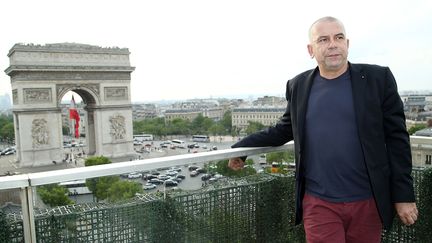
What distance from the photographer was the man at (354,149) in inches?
63.2

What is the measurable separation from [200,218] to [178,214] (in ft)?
0.45

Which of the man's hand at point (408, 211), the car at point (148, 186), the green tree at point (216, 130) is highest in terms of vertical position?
the car at point (148, 186)

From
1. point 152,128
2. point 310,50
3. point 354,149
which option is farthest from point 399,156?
point 152,128

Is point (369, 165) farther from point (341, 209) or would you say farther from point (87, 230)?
point (87, 230)

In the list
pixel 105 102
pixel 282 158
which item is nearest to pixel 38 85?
pixel 105 102

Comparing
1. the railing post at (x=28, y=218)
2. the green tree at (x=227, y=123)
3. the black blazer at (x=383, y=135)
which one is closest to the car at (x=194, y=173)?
the railing post at (x=28, y=218)

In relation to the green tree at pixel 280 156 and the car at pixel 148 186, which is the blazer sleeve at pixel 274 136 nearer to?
the green tree at pixel 280 156

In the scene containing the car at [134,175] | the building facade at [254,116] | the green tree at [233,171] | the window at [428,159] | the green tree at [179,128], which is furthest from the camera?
the building facade at [254,116]

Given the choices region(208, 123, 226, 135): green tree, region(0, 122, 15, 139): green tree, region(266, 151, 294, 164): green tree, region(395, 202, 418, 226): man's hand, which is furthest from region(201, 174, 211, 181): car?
region(0, 122, 15, 139): green tree

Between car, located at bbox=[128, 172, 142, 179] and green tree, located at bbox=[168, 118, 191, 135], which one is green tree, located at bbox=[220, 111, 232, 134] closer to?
green tree, located at bbox=[168, 118, 191, 135]

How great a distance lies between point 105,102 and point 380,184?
867 inches

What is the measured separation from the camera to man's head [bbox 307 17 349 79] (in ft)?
5.32

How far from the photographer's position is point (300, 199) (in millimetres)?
1795

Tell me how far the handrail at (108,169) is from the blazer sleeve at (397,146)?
0.66 m
